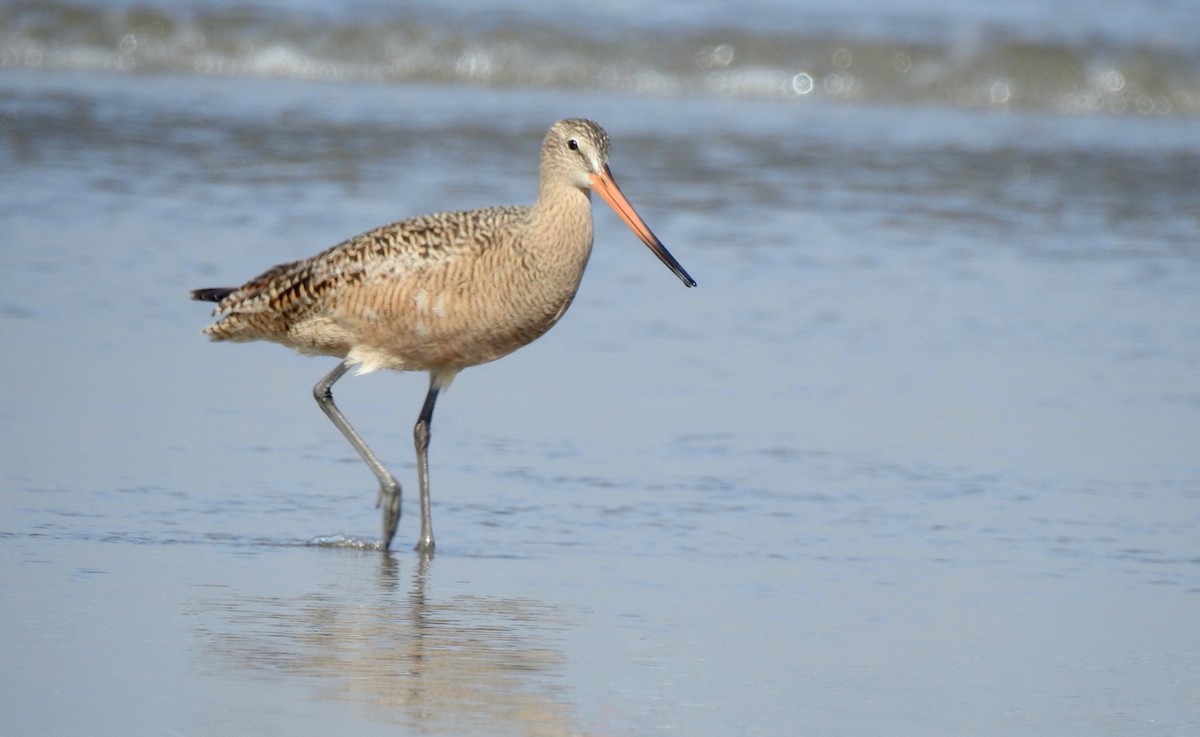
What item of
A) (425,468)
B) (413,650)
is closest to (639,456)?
(425,468)

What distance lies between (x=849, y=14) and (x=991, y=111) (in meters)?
3.34

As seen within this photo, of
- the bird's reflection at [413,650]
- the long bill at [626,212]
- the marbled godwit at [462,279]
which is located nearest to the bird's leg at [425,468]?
the marbled godwit at [462,279]

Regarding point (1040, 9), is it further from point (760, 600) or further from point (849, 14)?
point (760, 600)

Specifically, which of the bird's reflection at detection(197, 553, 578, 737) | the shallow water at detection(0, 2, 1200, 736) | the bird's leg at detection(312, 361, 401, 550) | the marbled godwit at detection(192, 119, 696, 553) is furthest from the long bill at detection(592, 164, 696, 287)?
the bird's reflection at detection(197, 553, 578, 737)

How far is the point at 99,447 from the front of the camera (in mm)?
6031

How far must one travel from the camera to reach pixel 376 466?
5.58m

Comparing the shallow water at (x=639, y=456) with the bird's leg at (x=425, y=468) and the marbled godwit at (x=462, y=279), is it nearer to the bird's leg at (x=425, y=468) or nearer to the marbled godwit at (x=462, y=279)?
the bird's leg at (x=425, y=468)

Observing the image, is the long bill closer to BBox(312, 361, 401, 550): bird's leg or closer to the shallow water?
the shallow water

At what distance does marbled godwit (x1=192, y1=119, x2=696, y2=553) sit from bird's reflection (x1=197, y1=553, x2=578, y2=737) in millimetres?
646

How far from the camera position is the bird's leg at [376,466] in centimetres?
545

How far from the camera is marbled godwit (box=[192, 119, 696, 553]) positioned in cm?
→ 544

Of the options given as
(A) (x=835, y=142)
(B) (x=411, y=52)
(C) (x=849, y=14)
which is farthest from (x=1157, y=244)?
(C) (x=849, y=14)

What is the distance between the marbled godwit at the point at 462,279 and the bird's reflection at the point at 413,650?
0.65 metres

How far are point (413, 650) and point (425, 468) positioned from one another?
131 cm
